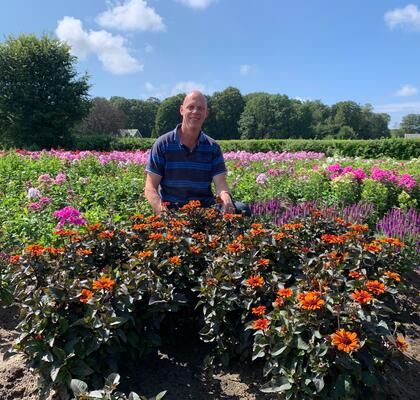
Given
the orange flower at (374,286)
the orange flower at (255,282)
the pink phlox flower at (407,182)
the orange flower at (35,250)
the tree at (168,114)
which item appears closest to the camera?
the orange flower at (374,286)

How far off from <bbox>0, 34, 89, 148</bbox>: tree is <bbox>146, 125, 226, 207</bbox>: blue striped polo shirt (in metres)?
22.1

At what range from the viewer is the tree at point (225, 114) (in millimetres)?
71000

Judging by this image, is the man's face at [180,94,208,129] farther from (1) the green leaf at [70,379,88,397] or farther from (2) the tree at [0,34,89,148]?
(2) the tree at [0,34,89,148]

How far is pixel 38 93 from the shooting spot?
2445 cm

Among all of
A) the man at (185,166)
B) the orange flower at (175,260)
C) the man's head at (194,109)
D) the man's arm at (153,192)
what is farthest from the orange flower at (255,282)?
the man's head at (194,109)

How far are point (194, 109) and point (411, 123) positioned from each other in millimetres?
127198

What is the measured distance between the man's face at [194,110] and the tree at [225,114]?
6705cm

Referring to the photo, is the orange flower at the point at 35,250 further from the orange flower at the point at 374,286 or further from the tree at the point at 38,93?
the tree at the point at 38,93

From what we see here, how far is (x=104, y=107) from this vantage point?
54.8m

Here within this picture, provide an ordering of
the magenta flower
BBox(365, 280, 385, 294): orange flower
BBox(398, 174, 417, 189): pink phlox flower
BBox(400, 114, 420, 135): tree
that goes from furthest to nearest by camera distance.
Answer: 1. BBox(400, 114, 420, 135): tree
2. BBox(398, 174, 417, 189): pink phlox flower
3. the magenta flower
4. BBox(365, 280, 385, 294): orange flower

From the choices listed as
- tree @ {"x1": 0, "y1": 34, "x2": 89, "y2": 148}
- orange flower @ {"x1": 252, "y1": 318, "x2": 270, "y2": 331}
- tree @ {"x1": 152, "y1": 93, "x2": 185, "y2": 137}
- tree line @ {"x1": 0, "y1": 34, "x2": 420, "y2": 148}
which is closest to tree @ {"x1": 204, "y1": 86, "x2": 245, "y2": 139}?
tree line @ {"x1": 0, "y1": 34, "x2": 420, "y2": 148}

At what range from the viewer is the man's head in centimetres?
351

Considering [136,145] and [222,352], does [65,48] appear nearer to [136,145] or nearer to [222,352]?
[136,145]

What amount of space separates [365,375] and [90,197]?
4719 millimetres
